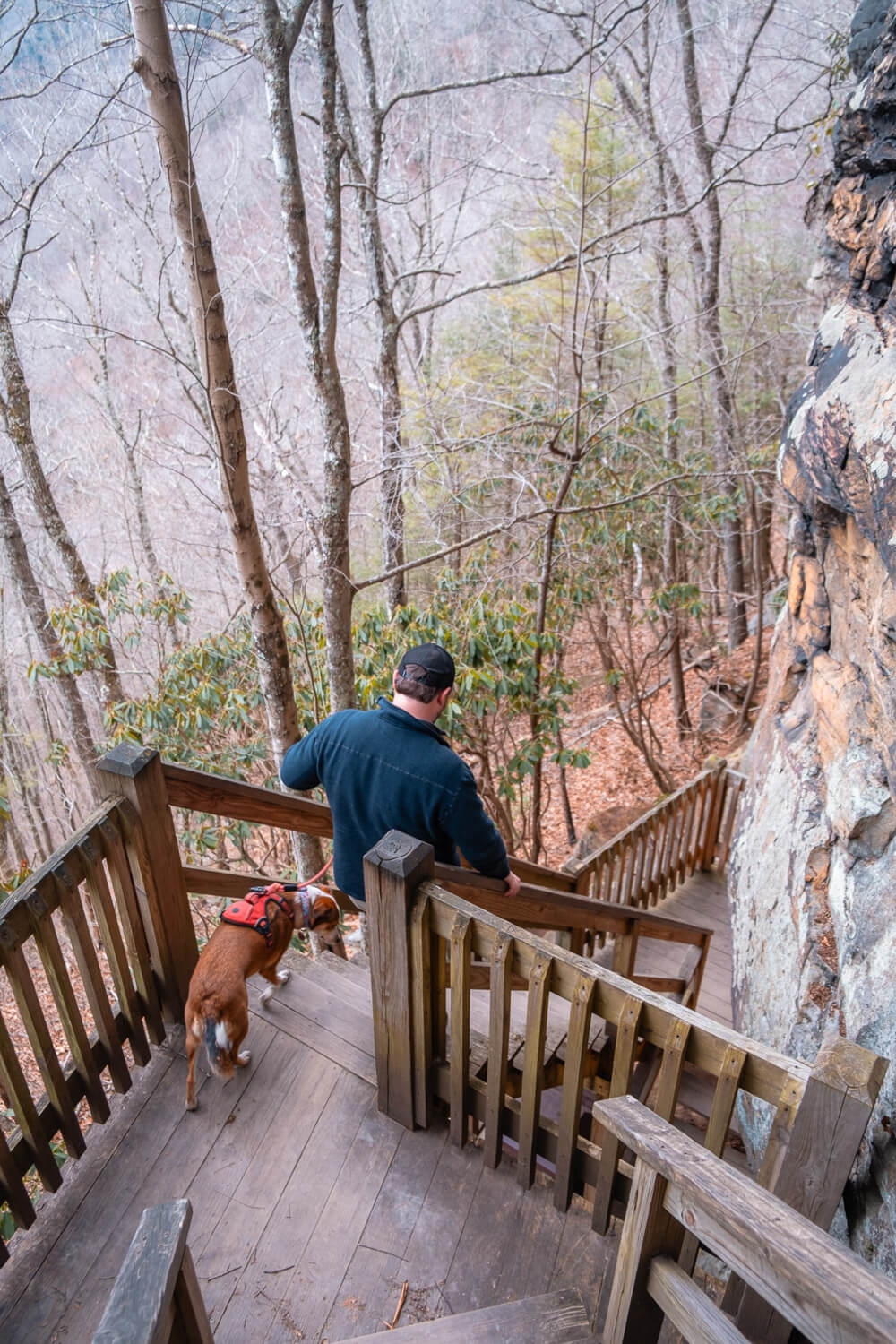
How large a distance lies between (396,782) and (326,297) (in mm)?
3915

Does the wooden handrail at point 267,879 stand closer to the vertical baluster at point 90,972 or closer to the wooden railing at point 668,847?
the vertical baluster at point 90,972

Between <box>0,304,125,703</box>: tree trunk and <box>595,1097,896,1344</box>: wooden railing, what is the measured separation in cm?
717

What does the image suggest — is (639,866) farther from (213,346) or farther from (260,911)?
(213,346)

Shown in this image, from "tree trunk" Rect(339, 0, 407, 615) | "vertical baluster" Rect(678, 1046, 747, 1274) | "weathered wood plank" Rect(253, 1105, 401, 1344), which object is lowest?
"weathered wood plank" Rect(253, 1105, 401, 1344)

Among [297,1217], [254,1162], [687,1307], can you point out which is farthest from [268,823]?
[687,1307]

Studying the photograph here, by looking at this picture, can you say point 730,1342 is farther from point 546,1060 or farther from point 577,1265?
point 546,1060

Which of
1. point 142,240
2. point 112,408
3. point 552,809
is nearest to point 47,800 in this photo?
point 112,408

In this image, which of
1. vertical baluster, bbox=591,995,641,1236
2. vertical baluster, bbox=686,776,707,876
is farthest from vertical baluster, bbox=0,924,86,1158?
vertical baluster, bbox=686,776,707,876

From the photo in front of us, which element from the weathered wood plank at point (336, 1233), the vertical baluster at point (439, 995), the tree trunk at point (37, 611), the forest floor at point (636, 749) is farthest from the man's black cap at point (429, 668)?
the tree trunk at point (37, 611)

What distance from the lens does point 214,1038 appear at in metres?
2.53

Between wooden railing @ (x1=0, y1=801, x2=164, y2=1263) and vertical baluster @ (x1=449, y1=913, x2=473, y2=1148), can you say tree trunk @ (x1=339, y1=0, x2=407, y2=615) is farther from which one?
vertical baluster @ (x1=449, y1=913, x2=473, y2=1148)

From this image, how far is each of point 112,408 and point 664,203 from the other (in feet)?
32.3

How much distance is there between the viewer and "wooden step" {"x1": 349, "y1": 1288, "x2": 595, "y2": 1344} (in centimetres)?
174

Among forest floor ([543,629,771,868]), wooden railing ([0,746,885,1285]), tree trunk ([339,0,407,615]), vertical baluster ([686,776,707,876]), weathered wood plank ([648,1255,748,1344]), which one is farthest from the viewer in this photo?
forest floor ([543,629,771,868])
